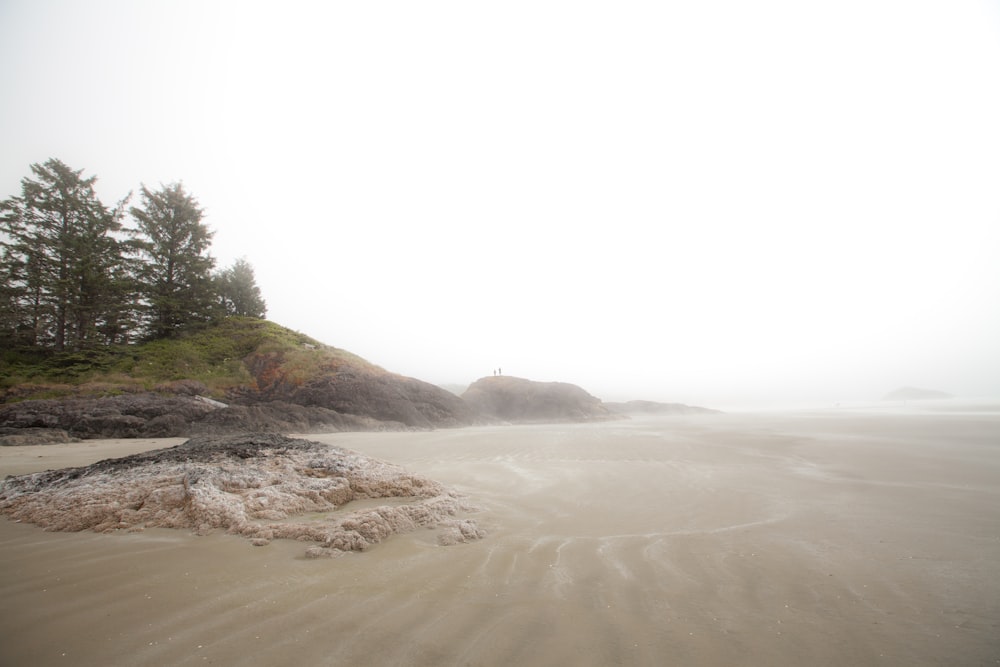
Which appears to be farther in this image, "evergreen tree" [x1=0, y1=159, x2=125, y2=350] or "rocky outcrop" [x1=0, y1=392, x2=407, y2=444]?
"evergreen tree" [x1=0, y1=159, x2=125, y2=350]

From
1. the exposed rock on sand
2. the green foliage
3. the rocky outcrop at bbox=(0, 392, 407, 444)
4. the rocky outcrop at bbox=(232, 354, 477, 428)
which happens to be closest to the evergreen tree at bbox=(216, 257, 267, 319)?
the green foliage

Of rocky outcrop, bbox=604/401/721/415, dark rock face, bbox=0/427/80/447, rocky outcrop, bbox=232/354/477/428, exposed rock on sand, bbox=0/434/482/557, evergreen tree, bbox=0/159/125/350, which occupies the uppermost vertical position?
evergreen tree, bbox=0/159/125/350

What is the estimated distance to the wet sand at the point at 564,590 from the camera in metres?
2.16

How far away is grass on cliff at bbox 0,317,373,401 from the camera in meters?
13.6

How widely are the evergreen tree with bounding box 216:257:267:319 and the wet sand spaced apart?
25.0 m

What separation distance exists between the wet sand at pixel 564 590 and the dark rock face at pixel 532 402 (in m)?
19.5

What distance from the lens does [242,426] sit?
11.7 meters

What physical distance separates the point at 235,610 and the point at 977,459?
12932mm

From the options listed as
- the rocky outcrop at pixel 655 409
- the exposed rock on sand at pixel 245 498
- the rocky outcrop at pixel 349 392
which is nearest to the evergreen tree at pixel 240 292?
the rocky outcrop at pixel 349 392

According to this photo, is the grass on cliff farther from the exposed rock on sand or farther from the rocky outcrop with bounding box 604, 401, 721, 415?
the rocky outcrop with bounding box 604, 401, 721, 415

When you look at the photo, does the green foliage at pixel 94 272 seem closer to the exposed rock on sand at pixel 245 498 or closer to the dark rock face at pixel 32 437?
the dark rock face at pixel 32 437

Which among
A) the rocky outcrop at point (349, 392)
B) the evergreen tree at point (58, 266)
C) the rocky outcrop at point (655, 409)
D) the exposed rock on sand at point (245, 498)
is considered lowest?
the rocky outcrop at point (655, 409)

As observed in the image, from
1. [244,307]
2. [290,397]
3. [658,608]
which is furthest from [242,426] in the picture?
[244,307]

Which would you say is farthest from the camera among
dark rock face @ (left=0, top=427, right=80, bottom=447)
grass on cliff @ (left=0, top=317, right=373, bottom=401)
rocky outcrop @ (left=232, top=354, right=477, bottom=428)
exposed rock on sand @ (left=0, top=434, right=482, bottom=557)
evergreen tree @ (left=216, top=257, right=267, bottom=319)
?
evergreen tree @ (left=216, top=257, right=267, bottom=319)
